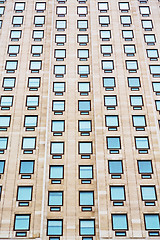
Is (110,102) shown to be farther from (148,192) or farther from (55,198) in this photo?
(55,198)

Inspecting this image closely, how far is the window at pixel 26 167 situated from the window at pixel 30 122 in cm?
407

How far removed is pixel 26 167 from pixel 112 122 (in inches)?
418

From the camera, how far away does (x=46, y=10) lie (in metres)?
48.4

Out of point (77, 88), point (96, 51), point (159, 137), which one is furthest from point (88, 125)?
point (96, 51)

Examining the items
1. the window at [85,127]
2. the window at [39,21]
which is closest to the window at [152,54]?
the window at [85,127]

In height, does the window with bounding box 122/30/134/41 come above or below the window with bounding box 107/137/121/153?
above

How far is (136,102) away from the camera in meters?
38.3

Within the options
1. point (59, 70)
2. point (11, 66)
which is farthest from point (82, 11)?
point (11, 66)

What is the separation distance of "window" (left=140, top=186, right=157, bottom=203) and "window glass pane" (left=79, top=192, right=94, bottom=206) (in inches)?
196

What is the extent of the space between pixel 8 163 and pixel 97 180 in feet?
30.4

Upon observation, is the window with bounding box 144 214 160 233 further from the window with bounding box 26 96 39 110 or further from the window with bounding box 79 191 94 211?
the window with bounding box 26 96 39 110

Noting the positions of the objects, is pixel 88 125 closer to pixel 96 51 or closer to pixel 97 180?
pixel 97 180

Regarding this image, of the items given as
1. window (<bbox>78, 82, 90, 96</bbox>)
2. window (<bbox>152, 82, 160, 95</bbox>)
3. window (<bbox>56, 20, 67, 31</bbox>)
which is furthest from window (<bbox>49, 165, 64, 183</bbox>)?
window (<bbox>56, 20, 67, 31</bbox>)

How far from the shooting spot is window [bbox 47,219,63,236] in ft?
100
